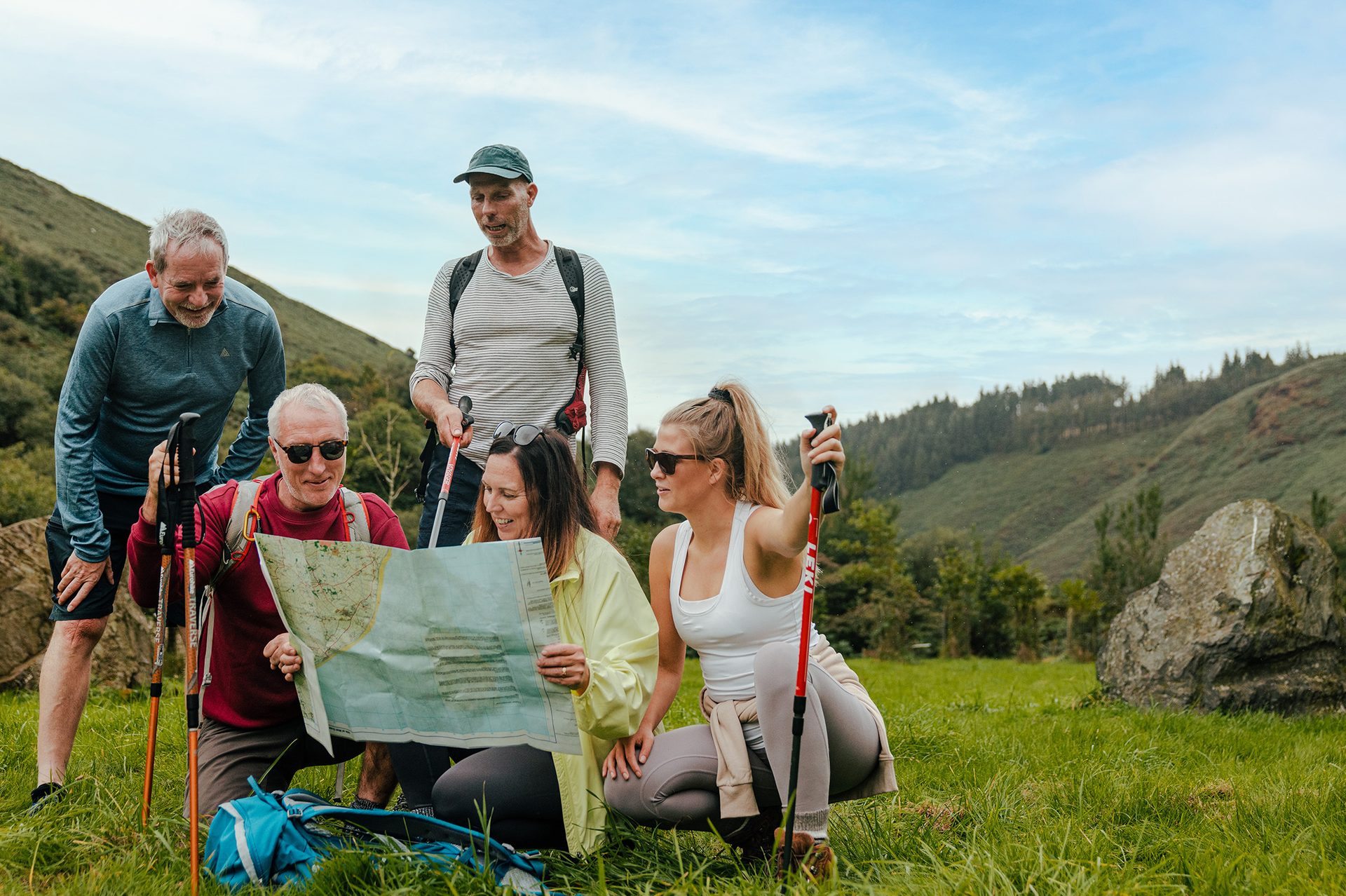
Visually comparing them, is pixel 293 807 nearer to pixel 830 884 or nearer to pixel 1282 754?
pixel 830 884

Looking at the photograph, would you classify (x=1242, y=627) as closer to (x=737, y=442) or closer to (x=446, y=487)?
(x=737, y=442)

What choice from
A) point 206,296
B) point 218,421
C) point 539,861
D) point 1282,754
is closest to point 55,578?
point 218,421

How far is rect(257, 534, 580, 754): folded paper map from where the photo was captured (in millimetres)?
3152

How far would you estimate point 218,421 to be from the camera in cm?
482

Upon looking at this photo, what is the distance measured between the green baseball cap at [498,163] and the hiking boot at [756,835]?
2837 mm

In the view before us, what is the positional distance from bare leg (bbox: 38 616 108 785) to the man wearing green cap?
60.7 inches

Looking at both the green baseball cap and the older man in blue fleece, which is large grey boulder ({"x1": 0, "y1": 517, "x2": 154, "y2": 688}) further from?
the green baseball cap

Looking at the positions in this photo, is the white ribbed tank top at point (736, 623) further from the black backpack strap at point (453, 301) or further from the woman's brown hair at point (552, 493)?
the black backpack strap at point (453, 301)

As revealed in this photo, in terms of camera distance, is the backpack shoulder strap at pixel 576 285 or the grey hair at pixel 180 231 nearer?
the grey hair at pixel 180 231

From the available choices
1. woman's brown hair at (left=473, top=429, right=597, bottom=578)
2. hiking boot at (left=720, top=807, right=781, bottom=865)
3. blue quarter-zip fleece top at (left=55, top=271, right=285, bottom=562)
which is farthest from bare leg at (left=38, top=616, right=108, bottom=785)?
hiking boot at (left=720, top=807, right=781, bottom=865)

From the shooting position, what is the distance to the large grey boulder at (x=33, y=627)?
872 cm

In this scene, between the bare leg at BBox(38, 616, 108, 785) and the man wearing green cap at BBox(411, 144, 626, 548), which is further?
the man wearing green cap at BBox(411, 144, 626, 548)

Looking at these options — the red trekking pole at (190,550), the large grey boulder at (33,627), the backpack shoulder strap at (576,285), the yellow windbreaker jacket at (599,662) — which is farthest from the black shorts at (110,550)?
the large grey boulder at (33,627)

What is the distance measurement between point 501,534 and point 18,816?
2.28m
